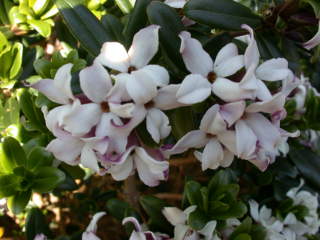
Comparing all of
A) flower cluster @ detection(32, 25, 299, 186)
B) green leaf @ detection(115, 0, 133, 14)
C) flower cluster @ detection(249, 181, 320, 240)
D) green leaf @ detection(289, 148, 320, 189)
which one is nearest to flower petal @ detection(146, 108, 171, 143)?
flower cluster @ detection(32, 25, 299, 186)

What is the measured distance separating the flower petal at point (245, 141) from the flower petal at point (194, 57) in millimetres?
123

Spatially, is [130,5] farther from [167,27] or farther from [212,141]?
[212,141]

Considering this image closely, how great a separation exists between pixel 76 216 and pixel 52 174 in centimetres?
71

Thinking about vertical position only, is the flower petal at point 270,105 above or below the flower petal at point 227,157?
above

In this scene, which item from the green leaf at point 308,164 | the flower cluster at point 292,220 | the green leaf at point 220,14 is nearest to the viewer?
the green leaf at point 220,14

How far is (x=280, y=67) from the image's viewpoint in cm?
80

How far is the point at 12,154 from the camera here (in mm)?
1017

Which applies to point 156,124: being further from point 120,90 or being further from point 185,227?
point 185,227

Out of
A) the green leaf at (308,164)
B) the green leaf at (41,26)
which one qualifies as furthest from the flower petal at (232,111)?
the green leaf at (308,164)

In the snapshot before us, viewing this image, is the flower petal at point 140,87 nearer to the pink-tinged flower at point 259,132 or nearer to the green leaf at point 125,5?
the pink-tinged flower at point 259,132

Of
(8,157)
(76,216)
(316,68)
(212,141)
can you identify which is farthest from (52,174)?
(316,68)

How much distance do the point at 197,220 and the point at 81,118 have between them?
0.41 meters

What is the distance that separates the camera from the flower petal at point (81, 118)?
2.29ft

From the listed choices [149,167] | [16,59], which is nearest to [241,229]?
[149,167]
